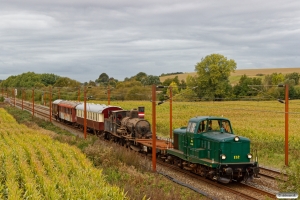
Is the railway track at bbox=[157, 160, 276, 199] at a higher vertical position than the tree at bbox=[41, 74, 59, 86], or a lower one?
lower

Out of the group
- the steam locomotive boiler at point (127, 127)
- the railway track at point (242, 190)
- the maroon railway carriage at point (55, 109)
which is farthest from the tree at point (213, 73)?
the railway track at point (242, 190)

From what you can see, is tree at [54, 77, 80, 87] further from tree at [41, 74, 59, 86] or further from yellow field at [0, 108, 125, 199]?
yellow field at [0, 108, 125, 199]

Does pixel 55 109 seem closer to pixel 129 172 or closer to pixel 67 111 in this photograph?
pixel 67 111

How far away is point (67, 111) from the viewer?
166 feet

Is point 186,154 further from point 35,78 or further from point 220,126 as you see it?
point 35,78

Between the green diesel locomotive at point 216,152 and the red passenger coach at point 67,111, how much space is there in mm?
27396

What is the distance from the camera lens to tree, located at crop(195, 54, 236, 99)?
8313 centimetres

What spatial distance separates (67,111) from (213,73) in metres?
46.8

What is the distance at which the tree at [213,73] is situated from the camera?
273 feet

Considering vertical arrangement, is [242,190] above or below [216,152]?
below

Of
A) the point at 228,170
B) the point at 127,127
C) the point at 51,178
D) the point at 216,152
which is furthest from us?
the point at 127,127

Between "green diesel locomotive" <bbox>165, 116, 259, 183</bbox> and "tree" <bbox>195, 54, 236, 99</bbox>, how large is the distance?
60.2 m

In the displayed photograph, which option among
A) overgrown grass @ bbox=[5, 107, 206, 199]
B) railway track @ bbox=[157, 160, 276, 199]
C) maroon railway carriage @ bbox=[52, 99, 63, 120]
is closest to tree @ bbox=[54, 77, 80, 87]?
maroon railway carriage @ bbox=[52, 99, 63, 120]

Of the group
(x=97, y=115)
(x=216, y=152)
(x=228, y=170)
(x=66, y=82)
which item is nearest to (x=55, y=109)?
(x=97, y=115)
